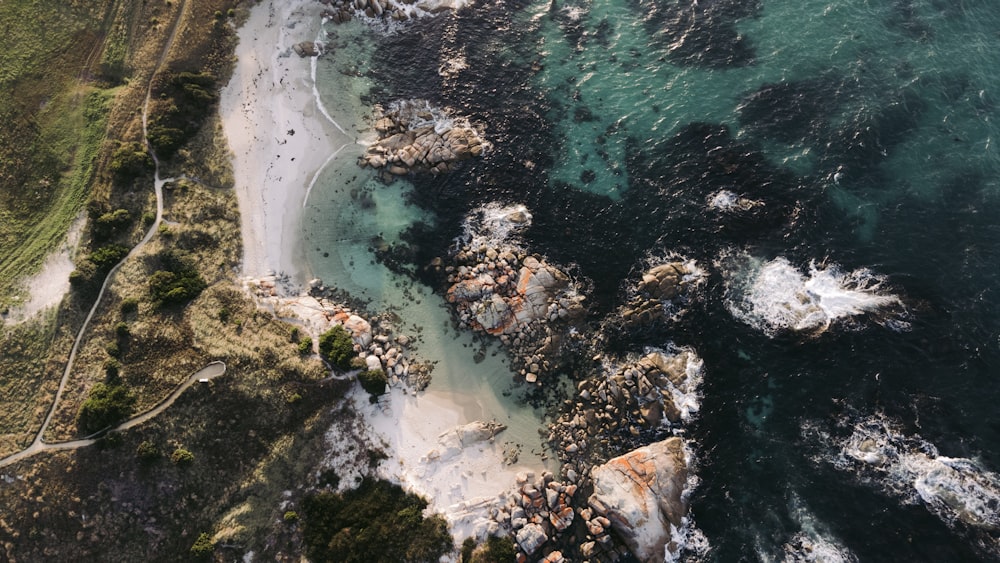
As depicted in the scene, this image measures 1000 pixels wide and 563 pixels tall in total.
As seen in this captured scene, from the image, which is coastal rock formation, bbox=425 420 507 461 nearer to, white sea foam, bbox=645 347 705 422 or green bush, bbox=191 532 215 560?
white sea foam, bbox=645 347 705 422

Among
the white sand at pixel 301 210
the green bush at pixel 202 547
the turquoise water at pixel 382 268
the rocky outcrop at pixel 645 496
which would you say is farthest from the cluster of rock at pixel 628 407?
Result: the green bush at pixel 202 547

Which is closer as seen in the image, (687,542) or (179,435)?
(687,542)

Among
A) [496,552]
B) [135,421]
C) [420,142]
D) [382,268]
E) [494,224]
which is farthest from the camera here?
[420,142]

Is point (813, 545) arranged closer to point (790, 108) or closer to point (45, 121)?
point (790, 108)

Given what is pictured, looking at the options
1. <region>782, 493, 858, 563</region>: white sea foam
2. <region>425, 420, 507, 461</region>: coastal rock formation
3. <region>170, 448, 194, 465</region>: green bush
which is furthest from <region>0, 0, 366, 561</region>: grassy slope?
<region>782, 493, 858, 563</region>: white sea foam

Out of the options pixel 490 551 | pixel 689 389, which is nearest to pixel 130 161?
pixel 490 551

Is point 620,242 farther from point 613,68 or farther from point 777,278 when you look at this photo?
point 613,68

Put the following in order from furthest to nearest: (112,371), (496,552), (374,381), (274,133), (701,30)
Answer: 1. (701,30)
2. (274,133)
3. (374,381)
4. (112,371)
5. (496,552)
